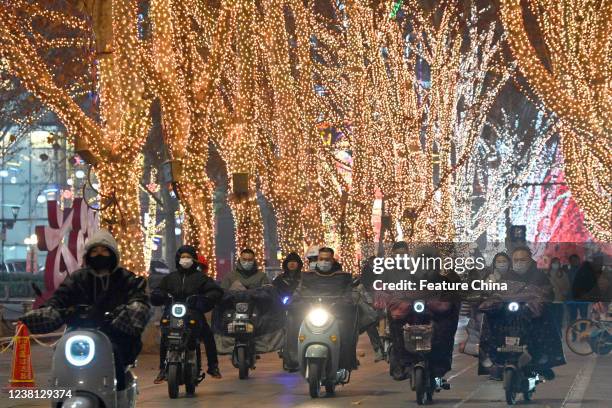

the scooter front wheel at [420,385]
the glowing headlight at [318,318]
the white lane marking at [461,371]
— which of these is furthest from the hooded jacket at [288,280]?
the scooter front wheel at [420,385]

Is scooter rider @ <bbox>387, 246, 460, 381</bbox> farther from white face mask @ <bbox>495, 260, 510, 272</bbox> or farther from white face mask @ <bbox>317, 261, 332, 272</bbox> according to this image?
white face mask @ <bbox>317, 261, 332, 272</bbox>

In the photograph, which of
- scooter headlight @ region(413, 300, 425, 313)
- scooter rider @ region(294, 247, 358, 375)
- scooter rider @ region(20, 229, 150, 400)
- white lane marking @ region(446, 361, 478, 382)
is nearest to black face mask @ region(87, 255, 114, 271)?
scooter rider @ region(20, 229, 150, 400)

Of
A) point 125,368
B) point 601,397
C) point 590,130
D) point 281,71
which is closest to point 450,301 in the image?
point 601,397

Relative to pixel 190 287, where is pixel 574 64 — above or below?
above

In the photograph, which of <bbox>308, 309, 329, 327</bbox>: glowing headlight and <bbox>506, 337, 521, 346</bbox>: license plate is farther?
<bbox>308, 309, 329, 327</bbox>: glowing headlight

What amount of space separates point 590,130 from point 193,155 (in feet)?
22.7

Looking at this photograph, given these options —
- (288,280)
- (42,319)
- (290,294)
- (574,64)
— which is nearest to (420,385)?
(290,294)

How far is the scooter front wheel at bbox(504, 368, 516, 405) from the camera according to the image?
1598 cm

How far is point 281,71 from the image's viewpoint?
3064 cm

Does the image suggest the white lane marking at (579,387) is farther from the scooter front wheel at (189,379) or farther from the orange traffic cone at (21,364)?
the orange traffic cone at (21,364)

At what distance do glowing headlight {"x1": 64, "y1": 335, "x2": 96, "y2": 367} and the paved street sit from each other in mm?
6002

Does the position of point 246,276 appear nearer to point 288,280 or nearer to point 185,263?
point 288,280

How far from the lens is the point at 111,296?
10820 millimetres

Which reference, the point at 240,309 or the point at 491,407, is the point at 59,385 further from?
the point at 240,309
